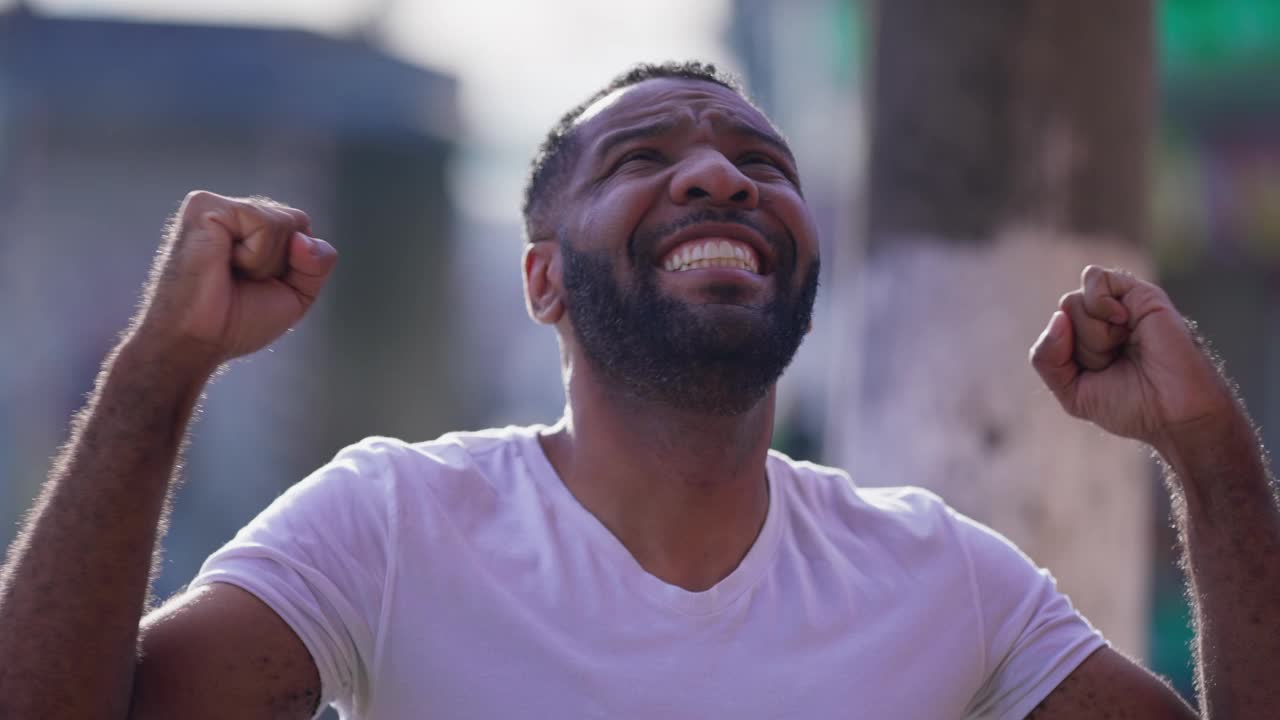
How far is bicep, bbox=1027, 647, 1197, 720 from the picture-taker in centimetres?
306

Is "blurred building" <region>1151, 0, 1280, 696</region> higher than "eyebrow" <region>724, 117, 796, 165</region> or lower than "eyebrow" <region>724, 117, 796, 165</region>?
higher

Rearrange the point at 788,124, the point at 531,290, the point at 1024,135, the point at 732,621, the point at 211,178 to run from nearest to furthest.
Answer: the point at 732,621 → the point at 531,290 → the point at 1024,135 → the point at 211,178 → the point at 788,124

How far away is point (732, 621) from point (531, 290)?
112 cm

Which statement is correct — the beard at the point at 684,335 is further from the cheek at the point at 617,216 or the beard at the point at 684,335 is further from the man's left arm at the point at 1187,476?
the man's left arm at the point at 1187,476

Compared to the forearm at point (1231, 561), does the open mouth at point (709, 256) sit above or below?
above

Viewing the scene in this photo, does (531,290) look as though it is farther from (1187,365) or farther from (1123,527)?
(1123,527)

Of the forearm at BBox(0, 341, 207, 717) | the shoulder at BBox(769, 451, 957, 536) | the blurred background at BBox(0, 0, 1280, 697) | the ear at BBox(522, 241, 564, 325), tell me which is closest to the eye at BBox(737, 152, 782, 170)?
the ear at BBox(522, 241, 564, 325)

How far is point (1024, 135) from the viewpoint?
4.14 meters

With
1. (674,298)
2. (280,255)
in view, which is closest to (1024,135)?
(674,298)

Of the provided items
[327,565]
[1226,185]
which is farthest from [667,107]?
[1226,185]

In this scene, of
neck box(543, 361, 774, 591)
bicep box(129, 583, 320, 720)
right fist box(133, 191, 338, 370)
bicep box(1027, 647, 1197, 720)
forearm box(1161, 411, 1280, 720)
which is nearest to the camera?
bicep box(129, 583, 320, 720)

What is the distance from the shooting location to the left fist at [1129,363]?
312 centimetres

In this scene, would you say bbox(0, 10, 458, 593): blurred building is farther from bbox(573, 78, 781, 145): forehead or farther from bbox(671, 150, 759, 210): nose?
bbox(671, 150, 759, 210): nose

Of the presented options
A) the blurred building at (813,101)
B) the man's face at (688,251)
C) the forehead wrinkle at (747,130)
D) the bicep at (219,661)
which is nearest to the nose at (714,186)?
the man's face at (688,251)
